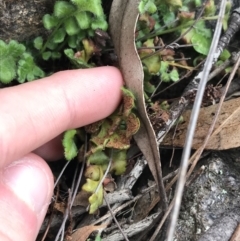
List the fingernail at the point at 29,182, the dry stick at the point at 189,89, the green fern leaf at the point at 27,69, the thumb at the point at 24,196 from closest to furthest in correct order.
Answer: the thumb at the point at 24,196 < the fingernail at the point at 29,182 < the green fern leaf at the point at 27,69 < the dry stick at the point at 189,89

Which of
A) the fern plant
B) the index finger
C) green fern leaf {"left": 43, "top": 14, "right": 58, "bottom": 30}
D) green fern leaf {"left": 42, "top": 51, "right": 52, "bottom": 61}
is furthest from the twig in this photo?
green fern leaf {"left": 43, "top": 14, "right": 58, "bottom": 30}

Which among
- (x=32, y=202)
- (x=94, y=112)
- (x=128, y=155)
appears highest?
(x=94, y=112)

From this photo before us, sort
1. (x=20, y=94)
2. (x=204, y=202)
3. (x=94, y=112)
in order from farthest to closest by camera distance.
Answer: (x=204, y=202), (x=94, y=112), (x=20, y=94)

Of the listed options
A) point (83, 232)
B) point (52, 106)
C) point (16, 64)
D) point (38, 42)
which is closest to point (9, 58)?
point (16, 64)

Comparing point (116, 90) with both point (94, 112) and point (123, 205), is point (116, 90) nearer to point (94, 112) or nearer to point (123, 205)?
point (94, 112)

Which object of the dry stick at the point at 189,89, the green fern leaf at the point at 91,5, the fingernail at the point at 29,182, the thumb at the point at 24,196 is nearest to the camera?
the thumb at the point at 24,196

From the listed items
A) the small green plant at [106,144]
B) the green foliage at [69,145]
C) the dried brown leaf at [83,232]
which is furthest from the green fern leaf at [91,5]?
the dried brown leaf at [83,232]

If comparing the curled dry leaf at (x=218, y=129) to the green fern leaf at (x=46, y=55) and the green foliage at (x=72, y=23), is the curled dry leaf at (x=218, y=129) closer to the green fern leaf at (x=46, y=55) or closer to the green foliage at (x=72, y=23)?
the green foliage at (x=72, y=23)

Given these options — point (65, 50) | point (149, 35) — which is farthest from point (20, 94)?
point (149, 35)
